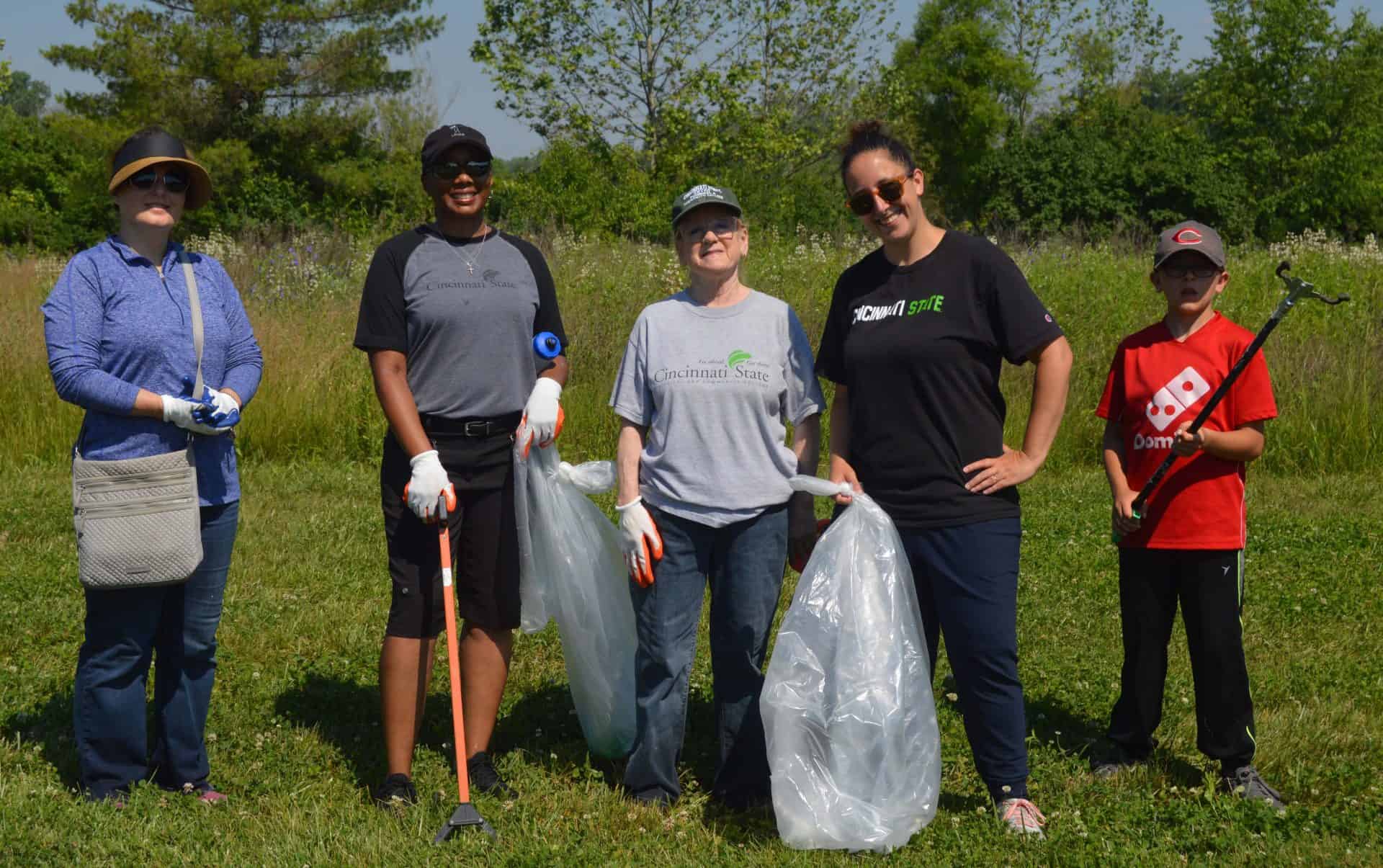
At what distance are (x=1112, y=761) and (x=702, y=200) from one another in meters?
2.12

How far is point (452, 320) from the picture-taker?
3518mm

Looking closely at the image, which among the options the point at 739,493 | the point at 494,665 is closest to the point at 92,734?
the point at 494,665

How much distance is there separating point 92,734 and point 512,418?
148 centimetres

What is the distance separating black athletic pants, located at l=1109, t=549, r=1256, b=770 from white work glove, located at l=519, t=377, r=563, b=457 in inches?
68.6

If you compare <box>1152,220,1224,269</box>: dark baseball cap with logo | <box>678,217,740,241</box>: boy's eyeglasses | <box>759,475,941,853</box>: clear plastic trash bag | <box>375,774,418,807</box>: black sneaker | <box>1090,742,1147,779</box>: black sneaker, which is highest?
<box>678,217,740,241</box>: boy's eyeglasses

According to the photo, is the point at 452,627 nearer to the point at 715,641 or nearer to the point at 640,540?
the point at 640,540

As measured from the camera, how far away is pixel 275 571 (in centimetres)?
600

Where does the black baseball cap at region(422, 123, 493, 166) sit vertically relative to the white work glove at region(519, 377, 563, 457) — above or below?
above

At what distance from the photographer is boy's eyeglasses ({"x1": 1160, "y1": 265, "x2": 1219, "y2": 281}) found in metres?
3.55

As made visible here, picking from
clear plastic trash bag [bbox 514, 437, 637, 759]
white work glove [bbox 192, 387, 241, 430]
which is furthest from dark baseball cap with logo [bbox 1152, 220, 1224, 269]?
white work glove [bbox 192, 387, 241, 430]

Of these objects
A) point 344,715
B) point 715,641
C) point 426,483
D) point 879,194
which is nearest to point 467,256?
point 426,483

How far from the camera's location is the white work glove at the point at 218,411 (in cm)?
337

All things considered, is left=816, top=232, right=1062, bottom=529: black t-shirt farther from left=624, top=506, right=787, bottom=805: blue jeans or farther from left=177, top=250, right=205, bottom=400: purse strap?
left=177, top=250, right=205, bottom=400: purse strap

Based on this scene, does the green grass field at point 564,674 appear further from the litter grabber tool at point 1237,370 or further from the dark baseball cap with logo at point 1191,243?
the dark baseball cap with logo at point 1191,243
